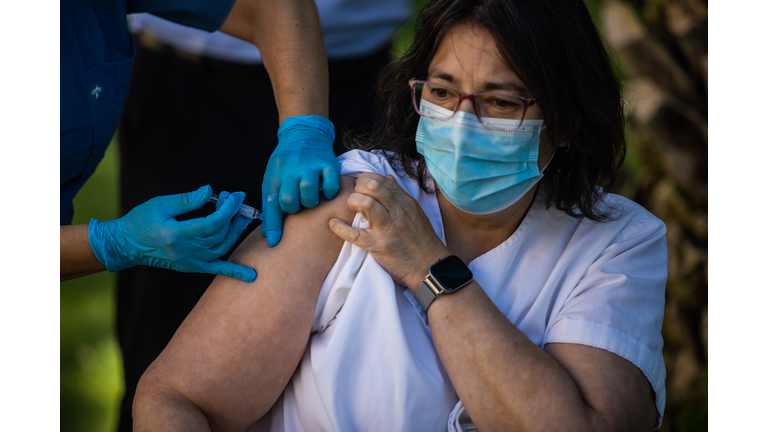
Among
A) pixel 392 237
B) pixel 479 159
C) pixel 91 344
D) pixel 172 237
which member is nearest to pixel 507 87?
pixel 479 159

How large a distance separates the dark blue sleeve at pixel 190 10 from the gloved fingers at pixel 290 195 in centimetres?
91

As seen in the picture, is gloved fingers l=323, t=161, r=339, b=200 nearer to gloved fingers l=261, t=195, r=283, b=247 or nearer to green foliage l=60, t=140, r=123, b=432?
gloved fingers l=261, t=195, r=283, b=247

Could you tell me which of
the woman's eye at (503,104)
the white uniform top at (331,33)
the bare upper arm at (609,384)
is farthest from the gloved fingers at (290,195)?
→ the white uniform top at (331,33)

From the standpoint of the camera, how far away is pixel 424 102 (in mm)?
1672

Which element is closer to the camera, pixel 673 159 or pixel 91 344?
pixel 673 159

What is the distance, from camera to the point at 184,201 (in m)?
1.59

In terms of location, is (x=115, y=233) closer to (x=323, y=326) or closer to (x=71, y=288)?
(x=323, y=326)

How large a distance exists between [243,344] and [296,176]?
0.50 metres

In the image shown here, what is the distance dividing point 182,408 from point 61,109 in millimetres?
1057

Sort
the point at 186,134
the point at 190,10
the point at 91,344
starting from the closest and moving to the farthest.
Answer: the point at 190,10 < the point at 186,134 < the point at 91,344

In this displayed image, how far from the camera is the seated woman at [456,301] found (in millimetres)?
1466

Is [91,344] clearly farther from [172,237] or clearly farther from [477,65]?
[477,65]

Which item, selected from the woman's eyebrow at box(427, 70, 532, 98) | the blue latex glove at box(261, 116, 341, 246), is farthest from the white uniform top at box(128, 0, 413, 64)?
the woman's eyebrow at box(427, 70, 532, 98)

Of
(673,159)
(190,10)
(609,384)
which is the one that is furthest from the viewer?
(673,159)
